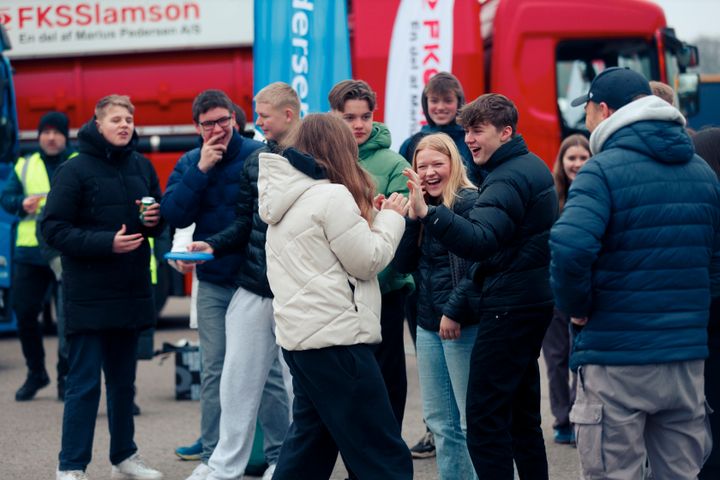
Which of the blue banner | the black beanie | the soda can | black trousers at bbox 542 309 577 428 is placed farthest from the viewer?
the black beanie

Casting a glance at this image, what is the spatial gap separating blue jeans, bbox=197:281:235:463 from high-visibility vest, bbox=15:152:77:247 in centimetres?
321

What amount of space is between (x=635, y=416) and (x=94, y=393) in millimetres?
3066

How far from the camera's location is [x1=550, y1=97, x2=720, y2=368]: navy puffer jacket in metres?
3.97

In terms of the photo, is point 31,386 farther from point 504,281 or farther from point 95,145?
point 504,281

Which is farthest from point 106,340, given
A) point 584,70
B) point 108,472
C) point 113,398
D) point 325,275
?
point 584,70

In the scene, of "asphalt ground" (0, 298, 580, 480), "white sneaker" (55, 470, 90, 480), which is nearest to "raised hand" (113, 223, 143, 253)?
"white sneaker" (55, 470, 90, 480)

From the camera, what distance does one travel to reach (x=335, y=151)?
445 centimetres

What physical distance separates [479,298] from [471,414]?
480 mm

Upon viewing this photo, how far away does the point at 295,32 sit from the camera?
301 inches

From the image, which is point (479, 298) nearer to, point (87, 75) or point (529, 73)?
point (529, 73)

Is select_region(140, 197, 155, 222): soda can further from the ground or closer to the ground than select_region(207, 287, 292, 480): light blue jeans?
further from the ground

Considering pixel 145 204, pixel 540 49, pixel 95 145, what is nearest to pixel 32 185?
pixel 95 145

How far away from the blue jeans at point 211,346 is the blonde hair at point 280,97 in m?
1.02

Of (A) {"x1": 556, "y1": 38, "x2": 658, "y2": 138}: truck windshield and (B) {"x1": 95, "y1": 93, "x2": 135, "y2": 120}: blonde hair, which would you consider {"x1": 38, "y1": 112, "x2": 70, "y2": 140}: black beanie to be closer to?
(B) {"x1": 95, "y1": 93, "x2": 135, "y2": 120}: blonde hair
